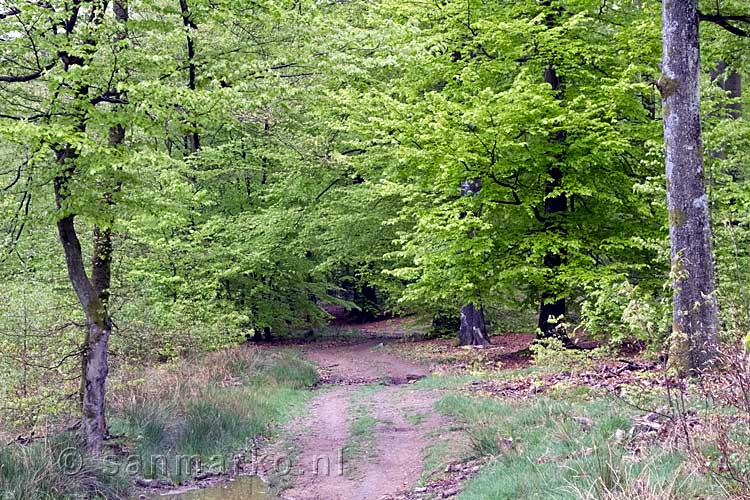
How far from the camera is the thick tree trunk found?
24.7 ft

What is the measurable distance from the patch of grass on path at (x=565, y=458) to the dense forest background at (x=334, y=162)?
0.93 m

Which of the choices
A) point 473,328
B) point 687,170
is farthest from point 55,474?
point 473,328

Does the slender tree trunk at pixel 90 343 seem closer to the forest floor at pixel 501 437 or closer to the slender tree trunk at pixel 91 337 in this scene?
the slender tree trunk at pixel 91 337

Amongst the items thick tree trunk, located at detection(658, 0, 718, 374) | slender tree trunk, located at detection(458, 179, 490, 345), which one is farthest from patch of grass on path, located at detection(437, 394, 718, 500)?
slender tree trunk, located at detection(458, 179, 490, 345)

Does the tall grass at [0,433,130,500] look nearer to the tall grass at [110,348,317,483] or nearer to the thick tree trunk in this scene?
the tall grass at [110,348,317,483]

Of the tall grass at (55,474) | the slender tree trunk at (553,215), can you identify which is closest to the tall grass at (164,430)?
the tall grass at (55,474)

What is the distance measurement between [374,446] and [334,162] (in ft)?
32.2

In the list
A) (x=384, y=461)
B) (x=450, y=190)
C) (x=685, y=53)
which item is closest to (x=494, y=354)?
(x=450, y=190)

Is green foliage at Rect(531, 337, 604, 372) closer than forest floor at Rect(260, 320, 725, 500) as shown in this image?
No

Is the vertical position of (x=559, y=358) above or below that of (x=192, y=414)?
above

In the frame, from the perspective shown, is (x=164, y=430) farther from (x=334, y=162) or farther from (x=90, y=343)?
(x=334, y=162)

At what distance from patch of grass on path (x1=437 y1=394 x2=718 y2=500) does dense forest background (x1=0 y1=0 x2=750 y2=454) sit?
0.93 m

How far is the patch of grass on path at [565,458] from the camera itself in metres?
4.14

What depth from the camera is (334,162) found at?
1723 centimetres
